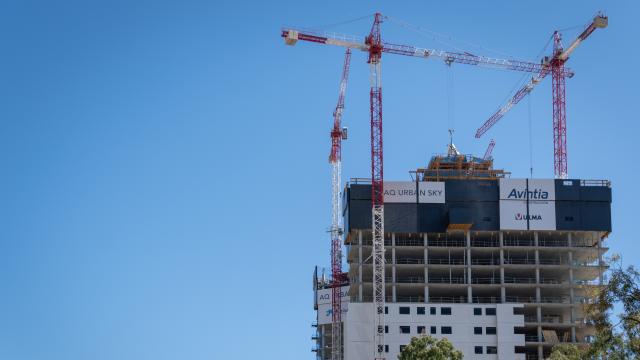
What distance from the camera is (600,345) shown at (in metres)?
70.0

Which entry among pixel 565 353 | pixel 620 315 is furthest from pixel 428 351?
pixel 620 315

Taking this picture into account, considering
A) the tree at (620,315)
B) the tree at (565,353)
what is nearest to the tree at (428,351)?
the tree at (565,353)

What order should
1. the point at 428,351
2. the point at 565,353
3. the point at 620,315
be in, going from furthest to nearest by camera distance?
1. the point at 565,353
2. the point at 428,351
3. the point at 620,315

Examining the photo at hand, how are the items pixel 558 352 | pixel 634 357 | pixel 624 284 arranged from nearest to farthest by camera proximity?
pixel 624 284 < pixel 634 357 < pixel 558 352

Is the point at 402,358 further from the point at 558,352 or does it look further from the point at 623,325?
the point at 623,325

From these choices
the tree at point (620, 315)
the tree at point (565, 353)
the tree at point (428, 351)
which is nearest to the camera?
the tree at point (620, 315)

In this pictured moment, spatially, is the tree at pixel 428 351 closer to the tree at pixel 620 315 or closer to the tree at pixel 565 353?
the tree at pixel 565 353

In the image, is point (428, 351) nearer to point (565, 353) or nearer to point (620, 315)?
point (565, 353)

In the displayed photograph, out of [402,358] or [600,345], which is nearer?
[600,345]

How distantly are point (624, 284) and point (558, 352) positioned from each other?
281ft

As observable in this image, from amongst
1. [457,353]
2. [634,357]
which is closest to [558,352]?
[457,353]

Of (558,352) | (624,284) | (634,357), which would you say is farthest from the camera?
(558,352)

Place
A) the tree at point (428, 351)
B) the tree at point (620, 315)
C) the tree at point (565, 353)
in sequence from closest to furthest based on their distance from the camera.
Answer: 1. the tree at point (620, 315)
2. the tree at point (565, 353)
3. the tree at point (428, 351)

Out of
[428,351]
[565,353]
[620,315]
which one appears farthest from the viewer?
[565,353]
